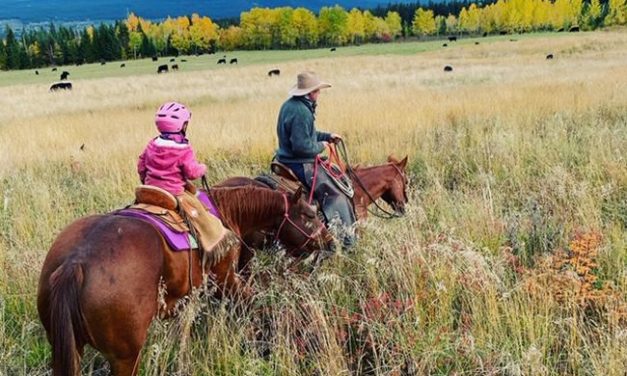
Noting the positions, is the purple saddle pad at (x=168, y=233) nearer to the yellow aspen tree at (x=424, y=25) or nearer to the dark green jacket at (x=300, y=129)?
the dark green jacket at (x=300, y=129)

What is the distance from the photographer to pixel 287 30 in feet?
349

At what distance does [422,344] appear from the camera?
3.56 metres

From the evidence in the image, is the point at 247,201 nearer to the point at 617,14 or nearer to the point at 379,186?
the point at 379,186

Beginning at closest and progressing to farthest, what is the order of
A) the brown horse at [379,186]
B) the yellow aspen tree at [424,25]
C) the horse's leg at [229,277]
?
the horse's leg at [229,277] → the brown horse at [379,186] → the yellow aspen tree at [424,25]

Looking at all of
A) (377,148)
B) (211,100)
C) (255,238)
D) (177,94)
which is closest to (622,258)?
(255,238)

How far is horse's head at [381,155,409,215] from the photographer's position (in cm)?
671

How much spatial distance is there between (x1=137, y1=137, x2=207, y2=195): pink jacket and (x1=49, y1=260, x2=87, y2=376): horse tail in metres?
1.15

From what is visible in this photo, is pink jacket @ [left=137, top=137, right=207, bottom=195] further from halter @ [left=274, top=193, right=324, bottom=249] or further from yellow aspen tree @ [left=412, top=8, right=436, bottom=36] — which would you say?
yellow aspen tree @ [left=412, top=8, right=436, bottom=36]

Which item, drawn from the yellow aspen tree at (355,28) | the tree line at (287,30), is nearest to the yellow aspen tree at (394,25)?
the tree line at (287,30)

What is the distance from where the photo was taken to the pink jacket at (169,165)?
12.7 ft

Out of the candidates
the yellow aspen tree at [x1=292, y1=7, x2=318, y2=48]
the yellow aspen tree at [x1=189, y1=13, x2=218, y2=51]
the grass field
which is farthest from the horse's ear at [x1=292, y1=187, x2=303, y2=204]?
the yellow aspen tree at [x1=189, y1=13, x2=218, y2=51]

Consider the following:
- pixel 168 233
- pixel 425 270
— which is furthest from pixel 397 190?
pixel 168 233

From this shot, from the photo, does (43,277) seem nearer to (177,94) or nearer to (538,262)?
A: (538,262)

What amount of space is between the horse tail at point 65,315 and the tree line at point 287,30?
10017 cm
